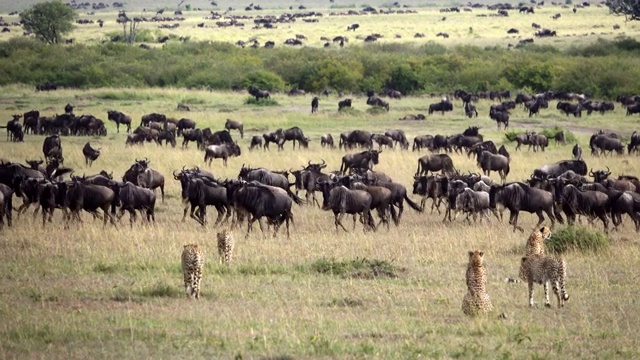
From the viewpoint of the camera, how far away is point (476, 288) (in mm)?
10133

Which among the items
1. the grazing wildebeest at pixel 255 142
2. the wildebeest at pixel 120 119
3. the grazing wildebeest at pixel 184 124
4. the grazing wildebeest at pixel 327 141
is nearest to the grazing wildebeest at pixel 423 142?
the grazing wildebeest at pixel 327 141

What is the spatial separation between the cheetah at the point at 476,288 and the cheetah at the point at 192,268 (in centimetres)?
276

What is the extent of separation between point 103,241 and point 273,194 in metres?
2.83

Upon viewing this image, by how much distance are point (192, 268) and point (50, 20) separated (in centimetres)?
7649

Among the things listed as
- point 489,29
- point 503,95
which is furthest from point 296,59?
point 489,29

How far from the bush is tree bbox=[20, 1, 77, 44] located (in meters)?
73.6

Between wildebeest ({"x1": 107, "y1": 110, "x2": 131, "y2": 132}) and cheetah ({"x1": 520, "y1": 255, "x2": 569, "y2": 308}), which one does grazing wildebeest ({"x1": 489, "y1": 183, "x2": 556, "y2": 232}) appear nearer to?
cheetah ({"x1": 520, "y1": 255, "x2": 569, "y2": 308})

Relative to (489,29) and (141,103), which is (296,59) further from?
(489,29)

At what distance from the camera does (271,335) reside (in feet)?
31.3

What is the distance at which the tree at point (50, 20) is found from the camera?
8381 centimetres

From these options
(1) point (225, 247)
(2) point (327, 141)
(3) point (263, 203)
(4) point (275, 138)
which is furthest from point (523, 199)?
(4) point (275, 138)

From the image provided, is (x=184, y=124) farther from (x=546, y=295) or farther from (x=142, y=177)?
(x=546, y=295)

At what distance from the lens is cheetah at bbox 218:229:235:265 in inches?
522

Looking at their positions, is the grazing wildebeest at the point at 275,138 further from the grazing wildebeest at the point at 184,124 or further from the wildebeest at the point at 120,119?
the wildebeest at the point at 120,119
